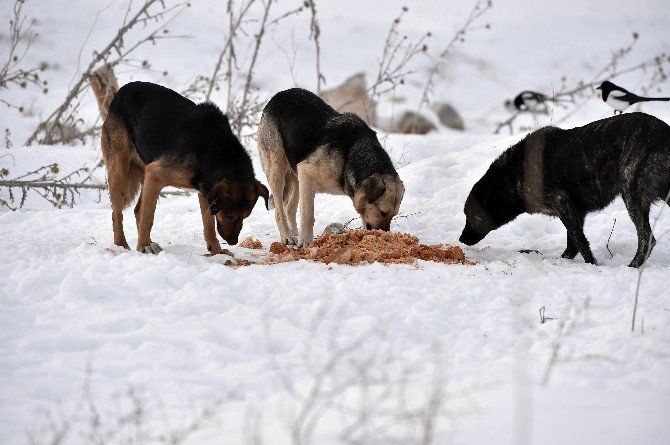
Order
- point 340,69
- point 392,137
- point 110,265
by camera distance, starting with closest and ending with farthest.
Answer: point 110,265, point 392,137, point 340,69

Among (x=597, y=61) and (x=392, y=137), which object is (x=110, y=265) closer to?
(x=392, y=137)

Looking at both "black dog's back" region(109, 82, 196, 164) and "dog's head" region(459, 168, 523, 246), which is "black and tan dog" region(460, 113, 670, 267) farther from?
"black dog's back" region(109, 82, 196, 164)

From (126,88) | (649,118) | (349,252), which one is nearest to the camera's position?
(349,252)

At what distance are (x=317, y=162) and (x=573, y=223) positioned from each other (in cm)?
289

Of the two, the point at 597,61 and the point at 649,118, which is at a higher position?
the point at 597,61

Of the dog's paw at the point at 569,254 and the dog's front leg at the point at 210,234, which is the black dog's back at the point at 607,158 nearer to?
the dog's paw at the point at 569,254

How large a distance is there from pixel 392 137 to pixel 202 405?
37.0 feet

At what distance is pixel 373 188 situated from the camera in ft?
25.2

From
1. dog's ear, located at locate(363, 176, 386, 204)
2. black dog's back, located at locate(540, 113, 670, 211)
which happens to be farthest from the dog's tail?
black dog's back, located at locate(540, 113, 670, 211)

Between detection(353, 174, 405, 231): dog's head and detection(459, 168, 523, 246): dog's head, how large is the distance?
1101 millimetres

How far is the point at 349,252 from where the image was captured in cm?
681

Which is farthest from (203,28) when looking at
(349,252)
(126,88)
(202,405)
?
(202,405)

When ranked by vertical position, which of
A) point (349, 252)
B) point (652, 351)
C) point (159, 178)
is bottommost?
point (652, 351)

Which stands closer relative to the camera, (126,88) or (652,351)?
(652,351)
